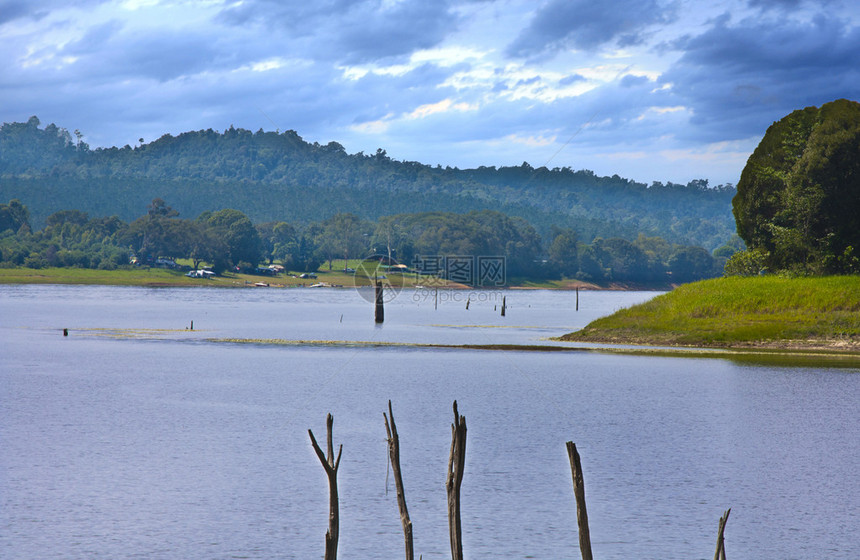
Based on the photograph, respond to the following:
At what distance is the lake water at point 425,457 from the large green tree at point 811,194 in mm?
19028

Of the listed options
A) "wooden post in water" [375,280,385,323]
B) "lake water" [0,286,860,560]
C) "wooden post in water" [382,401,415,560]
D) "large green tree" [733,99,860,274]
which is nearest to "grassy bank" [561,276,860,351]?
"large green tree" [733,99,860,274]

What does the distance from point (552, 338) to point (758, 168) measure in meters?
23.5

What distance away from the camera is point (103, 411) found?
38.6 metres

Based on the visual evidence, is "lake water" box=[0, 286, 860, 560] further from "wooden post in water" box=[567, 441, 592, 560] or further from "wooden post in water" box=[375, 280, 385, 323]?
"wooden post in water" box=[375, 280, 385, 323]

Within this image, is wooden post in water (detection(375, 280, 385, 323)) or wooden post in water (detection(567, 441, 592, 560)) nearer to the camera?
wooden post in water (detection(567, 441, 592, 560))

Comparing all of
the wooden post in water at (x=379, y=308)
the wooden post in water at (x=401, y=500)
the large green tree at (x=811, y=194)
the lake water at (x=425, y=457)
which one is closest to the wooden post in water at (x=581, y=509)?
the wooden post in water at (x=401, y=500)

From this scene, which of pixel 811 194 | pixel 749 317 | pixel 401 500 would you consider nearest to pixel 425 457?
pixel 401 500

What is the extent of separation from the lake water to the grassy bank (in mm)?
7494

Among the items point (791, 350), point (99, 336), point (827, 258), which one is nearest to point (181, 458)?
point (791, 350)

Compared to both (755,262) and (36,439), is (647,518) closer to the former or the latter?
(36,439)

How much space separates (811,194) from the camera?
72.2 m

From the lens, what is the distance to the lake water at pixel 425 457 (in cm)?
2039

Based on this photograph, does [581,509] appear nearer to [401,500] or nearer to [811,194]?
[401,500]

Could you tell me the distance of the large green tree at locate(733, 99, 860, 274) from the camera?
71250mm
